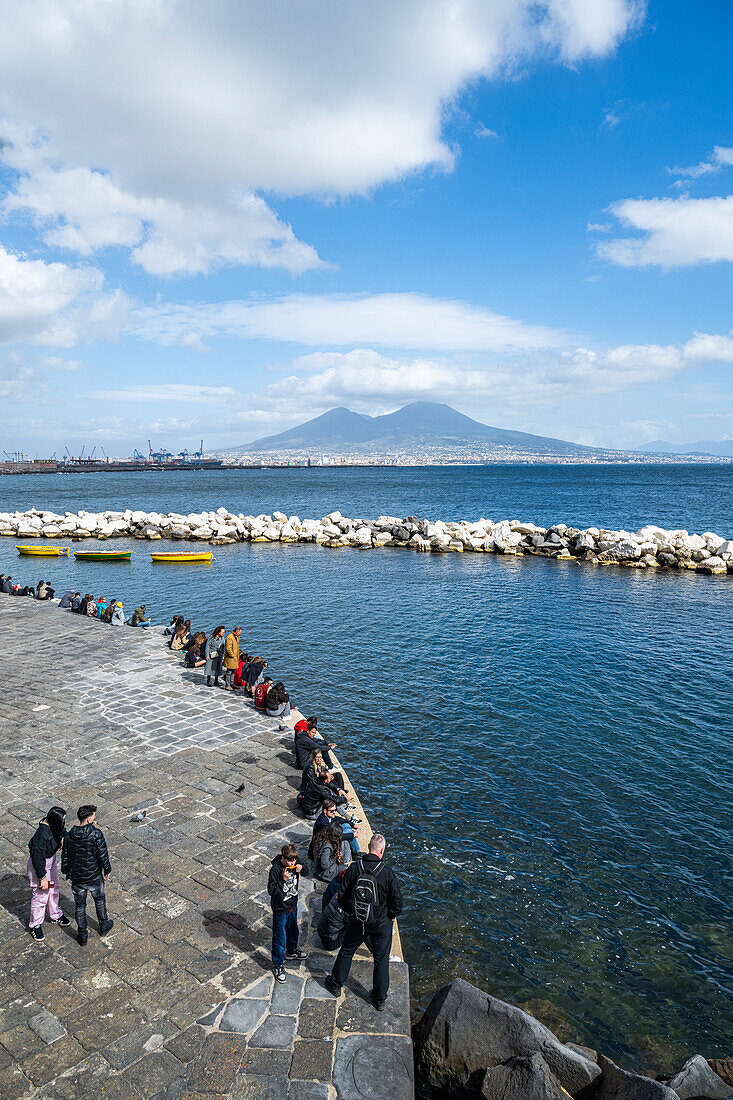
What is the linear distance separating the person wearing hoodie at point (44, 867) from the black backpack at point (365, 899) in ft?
13.4

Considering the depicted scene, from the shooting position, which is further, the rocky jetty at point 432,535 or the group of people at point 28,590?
the rocky jetty at point 432,535

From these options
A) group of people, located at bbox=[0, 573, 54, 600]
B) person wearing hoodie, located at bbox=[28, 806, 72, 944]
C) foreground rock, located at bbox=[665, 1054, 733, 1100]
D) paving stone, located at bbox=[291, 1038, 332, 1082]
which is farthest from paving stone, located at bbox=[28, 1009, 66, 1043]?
group of people, located at bbox=[0, 573, 54, 600]

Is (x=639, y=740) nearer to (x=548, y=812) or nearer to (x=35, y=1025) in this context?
(x=548, y=812)

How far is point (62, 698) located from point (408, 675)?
10.8m

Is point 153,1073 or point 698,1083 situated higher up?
point 153,1073

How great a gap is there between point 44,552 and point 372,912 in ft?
159

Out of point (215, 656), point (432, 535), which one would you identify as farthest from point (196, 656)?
point (432, 535)

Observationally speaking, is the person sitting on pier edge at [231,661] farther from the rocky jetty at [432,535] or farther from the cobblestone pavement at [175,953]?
the rocky jetty at [432,535]

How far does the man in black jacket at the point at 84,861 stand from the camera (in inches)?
326

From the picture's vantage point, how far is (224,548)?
5131 cm

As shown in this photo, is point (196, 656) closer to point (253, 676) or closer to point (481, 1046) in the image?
point (253, 676)

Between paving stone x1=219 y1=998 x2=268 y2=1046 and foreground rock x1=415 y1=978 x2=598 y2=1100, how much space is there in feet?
6.54

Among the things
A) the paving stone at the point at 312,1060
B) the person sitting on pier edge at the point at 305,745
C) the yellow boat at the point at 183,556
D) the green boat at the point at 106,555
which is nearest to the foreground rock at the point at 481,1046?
the paving stone at the point at 312,1060

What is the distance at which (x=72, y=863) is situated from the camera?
8297 mm
